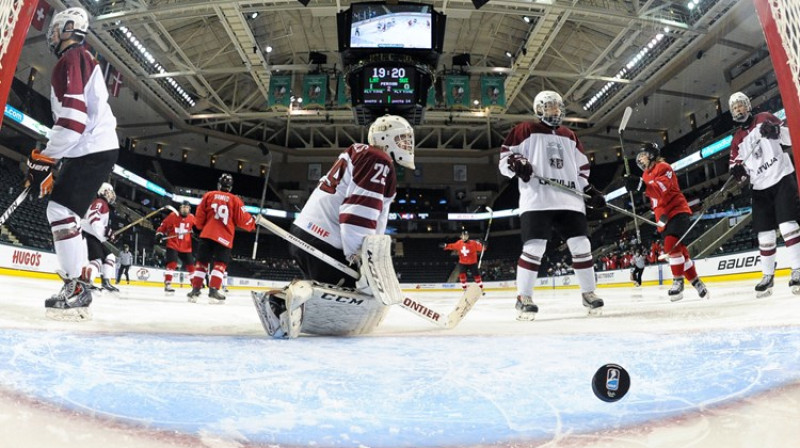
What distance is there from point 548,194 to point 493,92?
20.4 feet

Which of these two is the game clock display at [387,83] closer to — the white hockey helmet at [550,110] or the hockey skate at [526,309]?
the white hockey helmet at [550,110]

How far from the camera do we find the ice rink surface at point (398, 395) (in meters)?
0.63

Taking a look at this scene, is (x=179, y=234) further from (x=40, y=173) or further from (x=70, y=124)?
(x=70, y=124)

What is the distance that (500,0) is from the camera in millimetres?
8352

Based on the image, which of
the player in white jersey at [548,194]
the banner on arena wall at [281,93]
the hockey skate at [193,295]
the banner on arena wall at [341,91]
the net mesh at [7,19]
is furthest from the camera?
the banner on arena wall at [341,91]

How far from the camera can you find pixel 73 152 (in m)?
1.84

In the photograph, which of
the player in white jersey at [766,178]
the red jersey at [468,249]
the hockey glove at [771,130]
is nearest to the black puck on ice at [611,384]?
the hockey glove at [771,130]

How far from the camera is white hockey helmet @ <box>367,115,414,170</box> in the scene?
206cm

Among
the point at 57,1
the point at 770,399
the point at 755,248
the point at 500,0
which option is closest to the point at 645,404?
the point at 770,399

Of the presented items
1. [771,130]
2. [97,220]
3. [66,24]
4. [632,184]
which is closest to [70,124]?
[66,24]

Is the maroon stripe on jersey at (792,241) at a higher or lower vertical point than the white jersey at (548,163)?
lower

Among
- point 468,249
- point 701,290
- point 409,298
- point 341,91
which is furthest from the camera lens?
point 341,91

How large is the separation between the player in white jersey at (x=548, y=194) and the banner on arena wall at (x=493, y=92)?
5.76m

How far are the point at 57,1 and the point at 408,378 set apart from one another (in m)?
1.70
